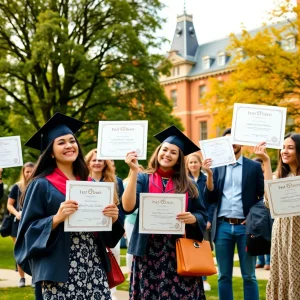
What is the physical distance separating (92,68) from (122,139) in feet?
61.2

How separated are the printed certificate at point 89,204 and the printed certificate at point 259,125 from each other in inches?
70.6

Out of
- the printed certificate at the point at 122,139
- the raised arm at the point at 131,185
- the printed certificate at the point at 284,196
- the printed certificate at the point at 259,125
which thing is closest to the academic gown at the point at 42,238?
the raised arm at the point at 131,185

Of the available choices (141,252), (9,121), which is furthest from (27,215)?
(9,121)

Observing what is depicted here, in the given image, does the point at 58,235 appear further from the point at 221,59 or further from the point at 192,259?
the point at 221,59

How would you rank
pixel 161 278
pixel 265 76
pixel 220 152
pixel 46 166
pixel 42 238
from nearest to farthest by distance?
pixel 42 238 → pixel 46 166 → pixel 161 278 → pixel 220 152 → pixel 265 76

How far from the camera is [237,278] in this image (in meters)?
9.12

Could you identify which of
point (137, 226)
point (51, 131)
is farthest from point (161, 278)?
point (51, 131)

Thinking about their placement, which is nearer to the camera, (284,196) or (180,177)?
(284,196)

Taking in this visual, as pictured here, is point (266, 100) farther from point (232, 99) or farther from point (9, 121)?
point (9, 121)

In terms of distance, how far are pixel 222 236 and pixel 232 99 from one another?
15527 mm

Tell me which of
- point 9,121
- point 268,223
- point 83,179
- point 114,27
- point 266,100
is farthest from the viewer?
point 9,121

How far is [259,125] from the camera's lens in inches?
200

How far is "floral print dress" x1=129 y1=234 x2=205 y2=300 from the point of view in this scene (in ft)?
14.8

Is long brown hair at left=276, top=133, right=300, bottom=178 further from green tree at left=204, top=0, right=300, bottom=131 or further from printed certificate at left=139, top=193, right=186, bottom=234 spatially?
green tree at left=204, top=0, right=300, bottom=131
